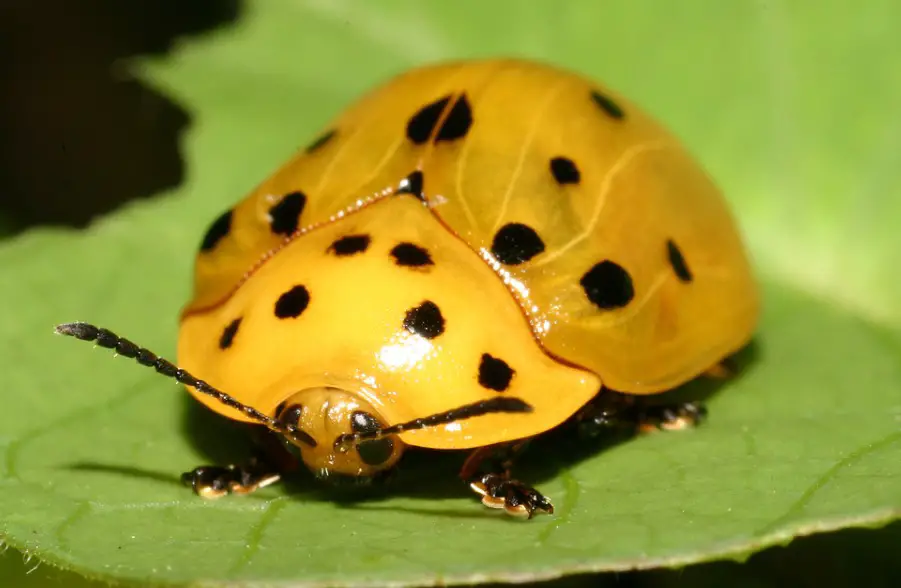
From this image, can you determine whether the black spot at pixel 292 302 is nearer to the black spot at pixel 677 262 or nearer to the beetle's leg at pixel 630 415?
the beetle's leg at pixel 630 415

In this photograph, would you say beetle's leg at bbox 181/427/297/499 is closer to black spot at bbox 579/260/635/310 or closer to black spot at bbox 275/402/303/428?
black spot at bbox 275/402/303/428

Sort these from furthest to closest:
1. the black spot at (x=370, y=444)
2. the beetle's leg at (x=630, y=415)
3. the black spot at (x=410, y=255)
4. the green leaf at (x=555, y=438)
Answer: the beetle's leg at (x=630, y=415) < the black spot at (x=410, y=255) < the black spot at (x=370, y=444) < the green leaf at (x=555, y=438)

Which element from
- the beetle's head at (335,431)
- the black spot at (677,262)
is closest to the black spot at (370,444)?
the beetle's head at (335,431)

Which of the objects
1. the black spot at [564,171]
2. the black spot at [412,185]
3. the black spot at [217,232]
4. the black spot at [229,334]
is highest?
the black spot at [564,171]

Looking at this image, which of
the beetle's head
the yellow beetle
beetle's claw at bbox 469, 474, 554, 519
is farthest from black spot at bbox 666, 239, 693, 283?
the beetle's head

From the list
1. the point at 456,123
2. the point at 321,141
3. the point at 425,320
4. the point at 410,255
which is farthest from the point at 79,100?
the point at 425,320

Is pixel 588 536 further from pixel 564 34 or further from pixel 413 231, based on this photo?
pixel 564 34
